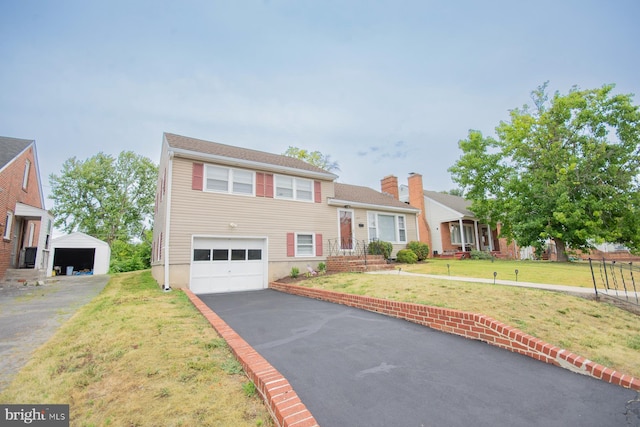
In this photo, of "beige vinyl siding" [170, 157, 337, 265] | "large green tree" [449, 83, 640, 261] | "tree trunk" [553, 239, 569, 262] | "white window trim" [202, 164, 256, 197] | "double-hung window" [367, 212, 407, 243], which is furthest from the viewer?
"tree trunk" [553, 239, 569, 262]

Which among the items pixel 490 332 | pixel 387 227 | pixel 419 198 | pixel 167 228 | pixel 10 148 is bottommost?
pixel 490 332

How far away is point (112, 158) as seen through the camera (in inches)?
1342

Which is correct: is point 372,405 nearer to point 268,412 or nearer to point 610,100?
point 268,412

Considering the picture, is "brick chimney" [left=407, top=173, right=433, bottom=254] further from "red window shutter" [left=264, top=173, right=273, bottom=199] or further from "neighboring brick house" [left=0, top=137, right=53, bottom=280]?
"neighboring brick house" [left=0, top=137, right=53, bottom=280]

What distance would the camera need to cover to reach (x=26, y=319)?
247 inches

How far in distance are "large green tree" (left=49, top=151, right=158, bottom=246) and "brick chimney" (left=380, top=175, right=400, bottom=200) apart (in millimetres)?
28197

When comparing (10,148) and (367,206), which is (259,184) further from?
(10,148)

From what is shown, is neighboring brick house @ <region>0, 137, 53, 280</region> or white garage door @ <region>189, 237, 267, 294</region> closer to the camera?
white garage door @ <region>189, 237, 267, 294</region>

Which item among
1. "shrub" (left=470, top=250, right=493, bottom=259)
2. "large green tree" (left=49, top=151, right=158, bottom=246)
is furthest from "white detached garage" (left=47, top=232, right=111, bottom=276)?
"shrub" (left=470, top=250, right=493, bottom=259)

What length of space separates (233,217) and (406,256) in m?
9.44

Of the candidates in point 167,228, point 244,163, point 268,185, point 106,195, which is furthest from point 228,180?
point 106,195

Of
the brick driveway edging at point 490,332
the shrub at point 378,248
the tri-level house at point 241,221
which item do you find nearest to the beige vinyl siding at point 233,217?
the tri-level house at point 241,221

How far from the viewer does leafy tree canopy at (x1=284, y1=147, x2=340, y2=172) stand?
103ft

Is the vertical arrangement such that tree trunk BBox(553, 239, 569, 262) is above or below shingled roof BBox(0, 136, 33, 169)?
below
